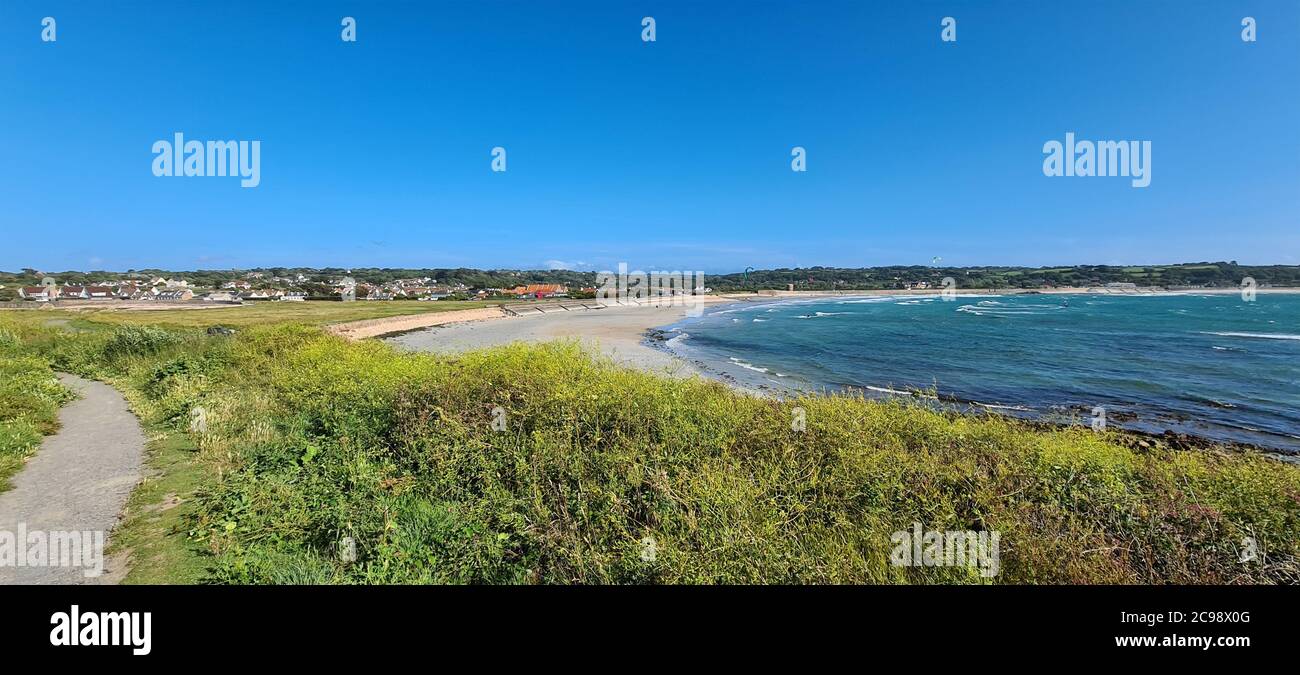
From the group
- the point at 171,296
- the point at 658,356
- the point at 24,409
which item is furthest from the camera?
the point at 171,296

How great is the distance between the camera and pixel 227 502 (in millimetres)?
6496

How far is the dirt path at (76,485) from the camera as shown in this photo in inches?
207

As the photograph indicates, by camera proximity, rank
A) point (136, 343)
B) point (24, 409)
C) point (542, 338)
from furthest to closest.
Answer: point (542, 338), point (136, 343), point (24, 409)

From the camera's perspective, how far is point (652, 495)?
5.67m

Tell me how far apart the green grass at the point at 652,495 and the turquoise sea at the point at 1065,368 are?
437 cm
